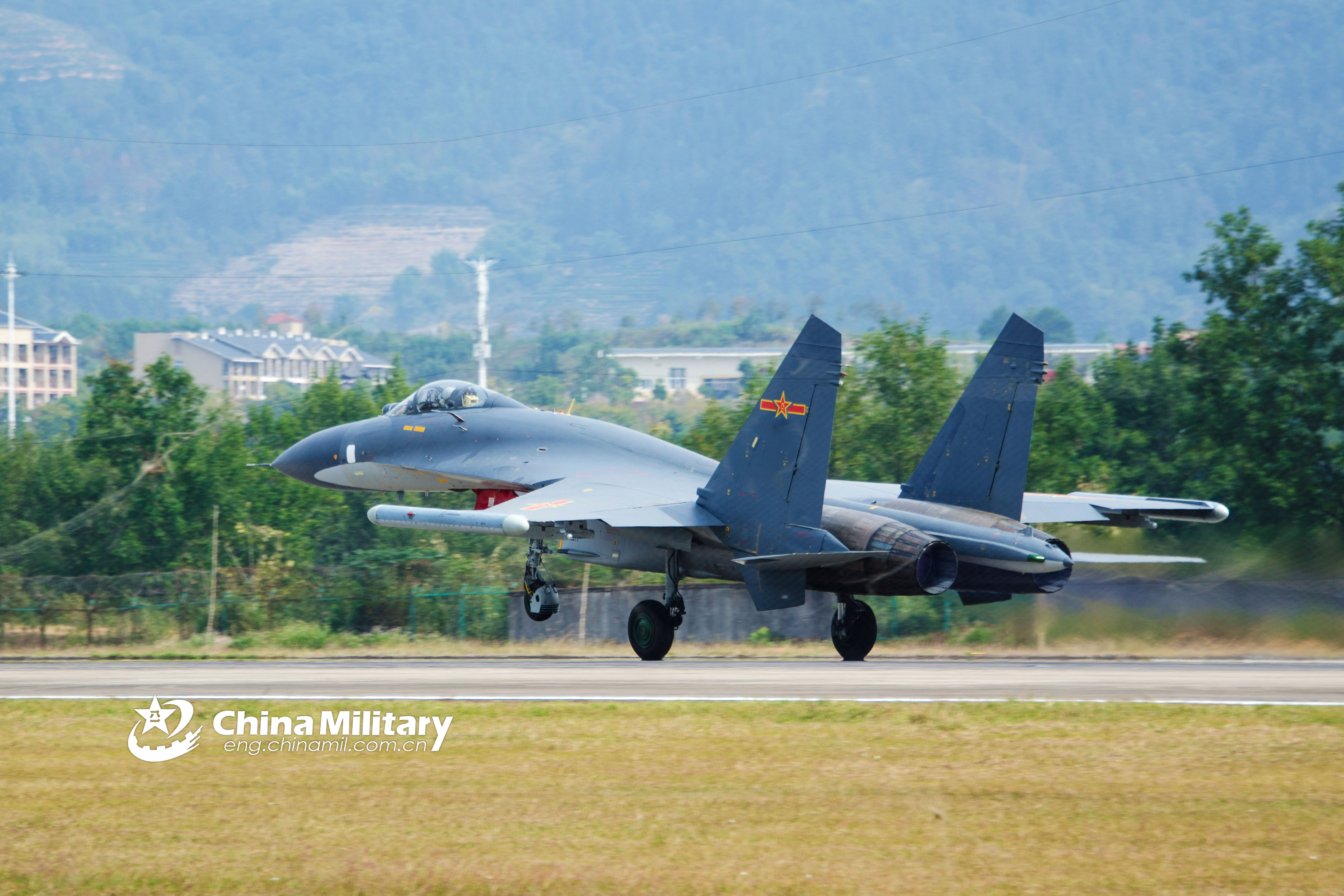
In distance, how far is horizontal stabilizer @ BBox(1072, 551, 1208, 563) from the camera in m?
22.5

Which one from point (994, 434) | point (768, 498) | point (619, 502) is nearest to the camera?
point (768, 498)

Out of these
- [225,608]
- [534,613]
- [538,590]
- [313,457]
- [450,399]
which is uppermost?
[450,399]

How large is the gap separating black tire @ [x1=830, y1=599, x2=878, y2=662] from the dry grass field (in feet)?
25.1

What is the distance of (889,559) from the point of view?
20.0 meters

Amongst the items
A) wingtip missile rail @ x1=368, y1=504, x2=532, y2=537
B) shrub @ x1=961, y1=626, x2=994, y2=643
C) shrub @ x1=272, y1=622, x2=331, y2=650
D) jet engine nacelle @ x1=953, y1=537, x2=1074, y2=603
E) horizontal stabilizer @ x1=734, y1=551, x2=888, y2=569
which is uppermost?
wingtip missile rail @ x1=368, y1=504, x2=532, y2=537

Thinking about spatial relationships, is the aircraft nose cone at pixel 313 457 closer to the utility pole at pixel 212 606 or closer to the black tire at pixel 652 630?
the utility pole at pixel 212 606

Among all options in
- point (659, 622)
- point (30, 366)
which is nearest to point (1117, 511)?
point (659, 622)

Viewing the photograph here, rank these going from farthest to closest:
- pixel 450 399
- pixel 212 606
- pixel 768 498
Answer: pixel 212 606 < pixel 450 399 < pixel 768 498

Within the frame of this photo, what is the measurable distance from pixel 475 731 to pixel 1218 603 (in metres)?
16.9

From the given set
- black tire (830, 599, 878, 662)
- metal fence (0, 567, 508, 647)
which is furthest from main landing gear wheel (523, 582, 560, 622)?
metal fence (0, 567, 508, 647)

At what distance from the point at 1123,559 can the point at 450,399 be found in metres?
12.2

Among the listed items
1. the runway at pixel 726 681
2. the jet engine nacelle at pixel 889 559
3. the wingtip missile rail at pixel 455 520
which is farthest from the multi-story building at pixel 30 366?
the jet engine nacelle at pixel 889 559

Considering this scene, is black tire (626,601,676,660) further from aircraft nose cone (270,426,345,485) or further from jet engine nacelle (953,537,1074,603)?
aircraft nose cone (270,426,345,485)

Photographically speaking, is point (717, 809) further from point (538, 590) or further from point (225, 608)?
point (225, 608)
